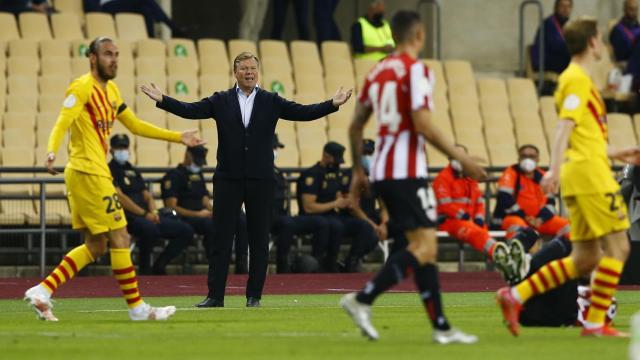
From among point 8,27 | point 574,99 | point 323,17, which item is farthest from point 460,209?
point 574,99

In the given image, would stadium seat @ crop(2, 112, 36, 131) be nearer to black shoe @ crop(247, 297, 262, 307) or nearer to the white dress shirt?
the white dress shirt

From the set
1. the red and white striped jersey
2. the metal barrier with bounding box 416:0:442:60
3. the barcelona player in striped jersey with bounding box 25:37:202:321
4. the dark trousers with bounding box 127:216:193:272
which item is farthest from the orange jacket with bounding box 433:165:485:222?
the red and white striped jersey

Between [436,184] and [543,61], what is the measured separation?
7.44 metres

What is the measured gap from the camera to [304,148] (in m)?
24.6

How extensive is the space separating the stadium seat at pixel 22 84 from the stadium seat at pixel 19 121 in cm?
50

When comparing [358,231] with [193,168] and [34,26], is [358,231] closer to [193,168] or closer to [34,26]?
[193,168]

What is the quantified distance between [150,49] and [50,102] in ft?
6.04

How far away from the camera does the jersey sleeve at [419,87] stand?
10422mm

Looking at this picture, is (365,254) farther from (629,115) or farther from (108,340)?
(108,340)

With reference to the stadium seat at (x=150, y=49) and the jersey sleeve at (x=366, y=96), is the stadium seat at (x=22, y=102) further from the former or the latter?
the jersey sleeve at (x=366, y=96)

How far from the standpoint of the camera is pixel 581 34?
1110 centimetres

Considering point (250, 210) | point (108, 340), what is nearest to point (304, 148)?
point (250, 210)

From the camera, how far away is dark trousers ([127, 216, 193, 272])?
22.2 m

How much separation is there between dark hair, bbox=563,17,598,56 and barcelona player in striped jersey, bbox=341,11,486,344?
1072 millimetres
